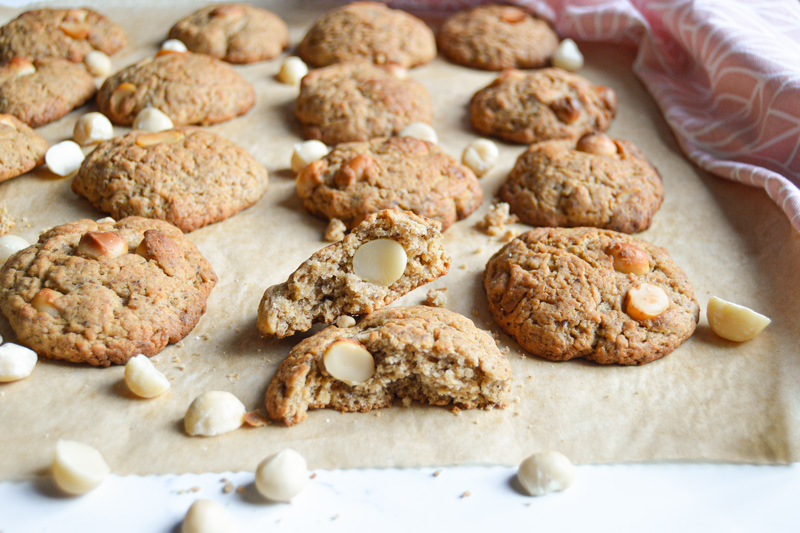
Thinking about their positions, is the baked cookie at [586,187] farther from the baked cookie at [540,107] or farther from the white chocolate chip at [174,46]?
the white chocolate chip at [174,46]

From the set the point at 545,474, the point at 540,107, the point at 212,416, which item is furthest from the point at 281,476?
the point at 540,107

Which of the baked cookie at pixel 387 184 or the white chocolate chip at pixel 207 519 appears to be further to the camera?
the baked cookie at pixel 387 184

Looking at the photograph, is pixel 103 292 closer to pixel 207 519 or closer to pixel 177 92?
pixel 207 519

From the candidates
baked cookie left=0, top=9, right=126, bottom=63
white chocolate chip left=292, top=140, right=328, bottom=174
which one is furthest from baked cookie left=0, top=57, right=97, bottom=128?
white chocolate chip left=292, top=140, right=328, bottom=174

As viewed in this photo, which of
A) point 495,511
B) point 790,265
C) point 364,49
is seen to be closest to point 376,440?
point 495,511

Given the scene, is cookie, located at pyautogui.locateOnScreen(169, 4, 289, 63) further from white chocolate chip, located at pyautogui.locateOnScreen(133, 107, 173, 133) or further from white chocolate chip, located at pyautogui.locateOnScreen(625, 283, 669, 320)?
white chocolate chip, located at pyautogui.locateOnScreen(625, 283, 669, 320)

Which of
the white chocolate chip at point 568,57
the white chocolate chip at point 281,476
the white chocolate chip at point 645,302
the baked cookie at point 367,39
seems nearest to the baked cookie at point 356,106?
the baked cookie at point 367,39
